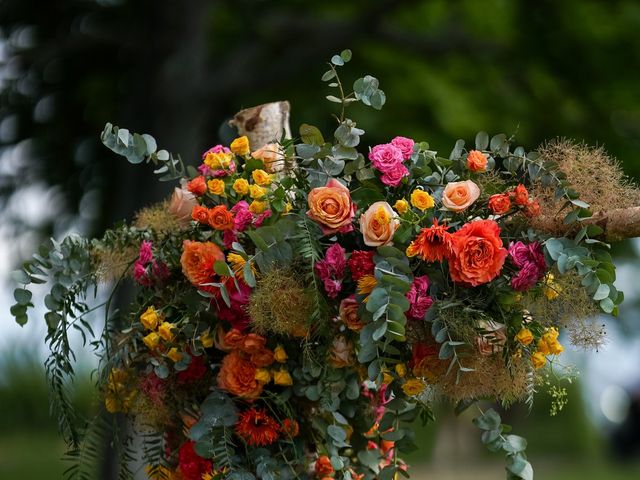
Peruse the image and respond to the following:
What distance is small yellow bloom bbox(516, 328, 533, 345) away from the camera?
6.37 feet

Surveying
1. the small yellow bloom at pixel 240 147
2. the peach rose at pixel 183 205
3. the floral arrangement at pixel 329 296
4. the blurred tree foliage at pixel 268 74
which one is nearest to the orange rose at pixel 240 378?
the floral arrangement at pixel 329 296

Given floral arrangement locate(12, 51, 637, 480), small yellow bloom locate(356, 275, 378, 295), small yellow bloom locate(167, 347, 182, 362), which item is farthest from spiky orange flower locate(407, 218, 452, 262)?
small yellow bloom locate(167, 347, 182, 362)

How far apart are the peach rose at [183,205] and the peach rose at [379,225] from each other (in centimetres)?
52

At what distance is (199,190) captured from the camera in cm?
218

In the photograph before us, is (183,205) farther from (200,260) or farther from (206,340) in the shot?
(206,340)

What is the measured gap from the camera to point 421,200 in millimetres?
1969

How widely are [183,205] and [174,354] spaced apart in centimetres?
39

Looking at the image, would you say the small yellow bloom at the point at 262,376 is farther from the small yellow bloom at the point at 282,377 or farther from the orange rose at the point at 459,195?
the orange rose at the point at 459,195

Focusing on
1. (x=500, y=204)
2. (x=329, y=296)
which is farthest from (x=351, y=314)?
(x=500, y=204)

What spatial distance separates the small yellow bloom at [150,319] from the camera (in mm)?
2133

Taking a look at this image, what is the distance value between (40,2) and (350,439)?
23.8ft

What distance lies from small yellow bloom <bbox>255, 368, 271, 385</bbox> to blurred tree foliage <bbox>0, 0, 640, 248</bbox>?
4.92 meters

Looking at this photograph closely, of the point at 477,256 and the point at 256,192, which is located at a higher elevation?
the point at 256,192

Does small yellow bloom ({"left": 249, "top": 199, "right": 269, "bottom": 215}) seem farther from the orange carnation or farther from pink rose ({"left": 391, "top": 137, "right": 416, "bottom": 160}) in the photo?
pink rose ({"left": 391, "top": 137, "right": 416, "bottom": 160})
